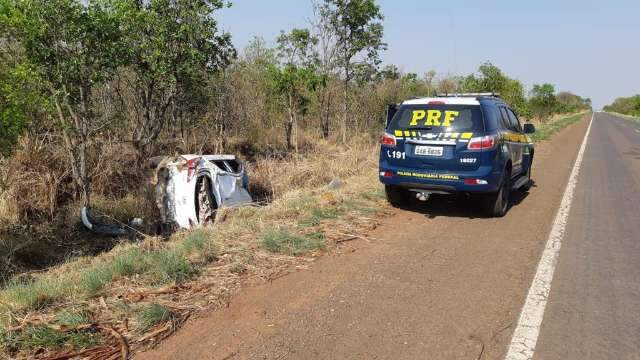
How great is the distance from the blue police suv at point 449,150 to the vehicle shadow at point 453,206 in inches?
→ 14.6

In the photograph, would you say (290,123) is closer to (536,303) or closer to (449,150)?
(449,150)

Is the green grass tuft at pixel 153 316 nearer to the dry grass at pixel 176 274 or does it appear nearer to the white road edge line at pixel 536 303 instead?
the dry grass at pixel 176 274

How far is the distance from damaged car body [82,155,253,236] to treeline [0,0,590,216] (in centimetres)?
214

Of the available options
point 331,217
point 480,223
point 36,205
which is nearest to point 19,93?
point 36,205

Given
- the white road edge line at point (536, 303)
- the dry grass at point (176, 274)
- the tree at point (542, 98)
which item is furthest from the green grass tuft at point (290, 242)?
the tree at point (542, 98)

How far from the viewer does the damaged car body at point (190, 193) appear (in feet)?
29.2

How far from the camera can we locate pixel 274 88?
58.7ft

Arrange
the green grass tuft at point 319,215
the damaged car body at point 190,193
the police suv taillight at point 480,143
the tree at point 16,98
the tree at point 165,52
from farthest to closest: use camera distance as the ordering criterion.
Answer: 1. the tree at point 165,52
2. the damaged car body at point 190,193
3. the police suv taillight at point 480,143
4. the tree at point 16,98
5. the green grass tuft at point 319,215

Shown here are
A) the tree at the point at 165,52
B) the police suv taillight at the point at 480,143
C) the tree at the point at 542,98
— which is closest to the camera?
the police suv taillight at the point at 480,143

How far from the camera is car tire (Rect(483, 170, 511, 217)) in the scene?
7395mm

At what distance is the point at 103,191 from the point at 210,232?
6302 mm

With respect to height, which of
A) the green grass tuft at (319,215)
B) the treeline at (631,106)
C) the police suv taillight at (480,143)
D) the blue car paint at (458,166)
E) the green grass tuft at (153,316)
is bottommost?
the green grass tuft at (153,316)

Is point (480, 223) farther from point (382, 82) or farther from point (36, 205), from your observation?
point (382, 82)

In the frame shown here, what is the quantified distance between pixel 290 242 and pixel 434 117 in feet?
9.70
